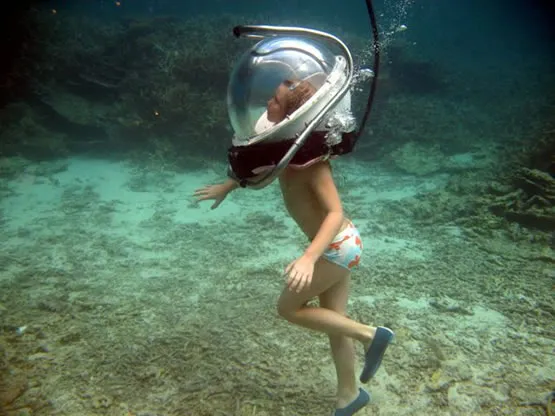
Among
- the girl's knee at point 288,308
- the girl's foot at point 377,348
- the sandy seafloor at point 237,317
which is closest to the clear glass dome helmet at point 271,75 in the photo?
the girl's knee at point 288,308

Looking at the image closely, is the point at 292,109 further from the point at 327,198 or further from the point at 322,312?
the point at 322,312

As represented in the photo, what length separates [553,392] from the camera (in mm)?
2629

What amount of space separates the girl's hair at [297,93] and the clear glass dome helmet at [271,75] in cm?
2

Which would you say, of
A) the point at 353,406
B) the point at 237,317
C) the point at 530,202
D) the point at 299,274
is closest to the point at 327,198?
the point at 299,274

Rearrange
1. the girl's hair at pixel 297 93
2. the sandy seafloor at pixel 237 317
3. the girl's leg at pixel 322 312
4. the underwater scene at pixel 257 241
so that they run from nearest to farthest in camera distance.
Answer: the girl's hair at pixel 297 93, the underwater scene at pixel 257 241, the girl's leg at pixel 322 312, the sandy seafloor at pixel 237 317

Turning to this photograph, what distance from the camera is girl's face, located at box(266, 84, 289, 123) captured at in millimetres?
1839

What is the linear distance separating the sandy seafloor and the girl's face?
2059 mm

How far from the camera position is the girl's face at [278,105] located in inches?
72.4

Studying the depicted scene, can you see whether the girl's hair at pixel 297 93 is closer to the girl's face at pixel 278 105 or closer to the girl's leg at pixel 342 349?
the girl's face at pixel 278 105

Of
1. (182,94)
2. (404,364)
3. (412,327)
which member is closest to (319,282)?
(404,364)

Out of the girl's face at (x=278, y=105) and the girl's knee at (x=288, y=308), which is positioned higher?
the girl's face at (x=278, y=105)

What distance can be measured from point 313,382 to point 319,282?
1.16 meters

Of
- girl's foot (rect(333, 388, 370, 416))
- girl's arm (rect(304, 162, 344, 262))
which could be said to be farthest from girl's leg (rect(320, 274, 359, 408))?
girl's arm (rect(304, 162, 344, 262))

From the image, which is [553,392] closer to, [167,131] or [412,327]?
[412,327]
